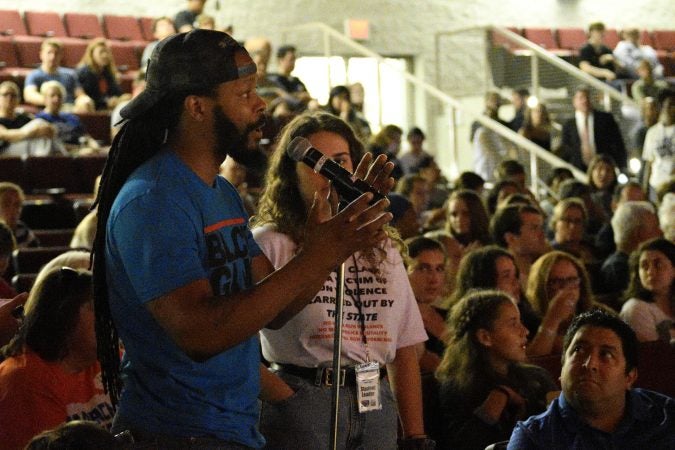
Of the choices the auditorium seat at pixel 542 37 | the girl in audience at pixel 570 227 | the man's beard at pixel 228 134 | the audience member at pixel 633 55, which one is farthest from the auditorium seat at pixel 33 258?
the auditorium seat at pixel 542 37

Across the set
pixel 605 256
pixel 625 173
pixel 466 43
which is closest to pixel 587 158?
pixel 625 173

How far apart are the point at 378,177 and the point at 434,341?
2.74 metres

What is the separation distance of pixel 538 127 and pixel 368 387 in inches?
374

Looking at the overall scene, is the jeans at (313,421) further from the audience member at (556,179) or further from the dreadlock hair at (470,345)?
the audience member at (556,179)

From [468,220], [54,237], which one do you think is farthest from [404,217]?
[54,237]

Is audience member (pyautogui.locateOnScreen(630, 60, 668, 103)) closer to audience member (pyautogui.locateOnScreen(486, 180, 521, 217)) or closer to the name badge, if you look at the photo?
audience member (pyautogui.locateOnScreen(486, 180, 521, 217))

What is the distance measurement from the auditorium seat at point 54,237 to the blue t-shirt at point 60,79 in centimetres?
324

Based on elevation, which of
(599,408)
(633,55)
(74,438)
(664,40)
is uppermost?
(74,438)

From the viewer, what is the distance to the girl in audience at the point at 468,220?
21.8ft

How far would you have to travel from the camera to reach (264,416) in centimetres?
279

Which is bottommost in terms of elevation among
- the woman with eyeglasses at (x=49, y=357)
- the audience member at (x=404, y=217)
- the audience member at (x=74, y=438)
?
the audience member at (x=404, y=217)

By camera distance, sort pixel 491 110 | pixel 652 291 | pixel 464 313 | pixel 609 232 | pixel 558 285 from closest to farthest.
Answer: pixel 464 313 → pixel 558 285 → pixel 652 291 → pixel 609 232 → pixel 491 110

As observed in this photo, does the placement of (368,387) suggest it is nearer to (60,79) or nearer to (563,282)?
(563,282)

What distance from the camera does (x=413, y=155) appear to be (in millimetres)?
10875
